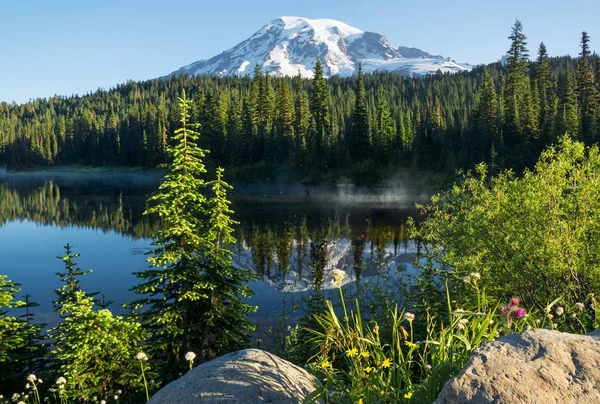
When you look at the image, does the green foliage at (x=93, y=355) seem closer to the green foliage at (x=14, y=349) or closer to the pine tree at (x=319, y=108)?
the green foliage at (x=14, y=349)

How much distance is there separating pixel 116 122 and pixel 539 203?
180389mm

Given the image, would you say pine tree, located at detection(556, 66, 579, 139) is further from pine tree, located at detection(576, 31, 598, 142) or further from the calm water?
the calm water

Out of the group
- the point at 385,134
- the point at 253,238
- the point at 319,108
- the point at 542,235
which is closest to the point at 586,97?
the point at 385,134

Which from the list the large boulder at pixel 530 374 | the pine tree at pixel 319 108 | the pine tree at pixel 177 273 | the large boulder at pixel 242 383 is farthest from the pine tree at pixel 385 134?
the large boulder at pixel 530 374

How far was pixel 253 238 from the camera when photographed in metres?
41.3

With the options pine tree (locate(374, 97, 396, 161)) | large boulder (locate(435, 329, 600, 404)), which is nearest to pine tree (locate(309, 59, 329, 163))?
pine tree (locate(374, 97, 396, 161))

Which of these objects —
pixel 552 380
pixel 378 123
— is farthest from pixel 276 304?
pixel 378 123

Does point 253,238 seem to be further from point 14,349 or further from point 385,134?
point 385,134

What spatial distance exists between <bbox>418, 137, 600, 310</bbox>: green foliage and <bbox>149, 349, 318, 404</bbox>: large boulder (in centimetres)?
747

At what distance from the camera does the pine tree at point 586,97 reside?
73844 millimetres

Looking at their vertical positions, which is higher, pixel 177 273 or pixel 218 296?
pixel 177 273

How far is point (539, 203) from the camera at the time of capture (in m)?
11.4

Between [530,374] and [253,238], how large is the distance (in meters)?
38.9

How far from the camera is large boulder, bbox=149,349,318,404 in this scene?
423cm
